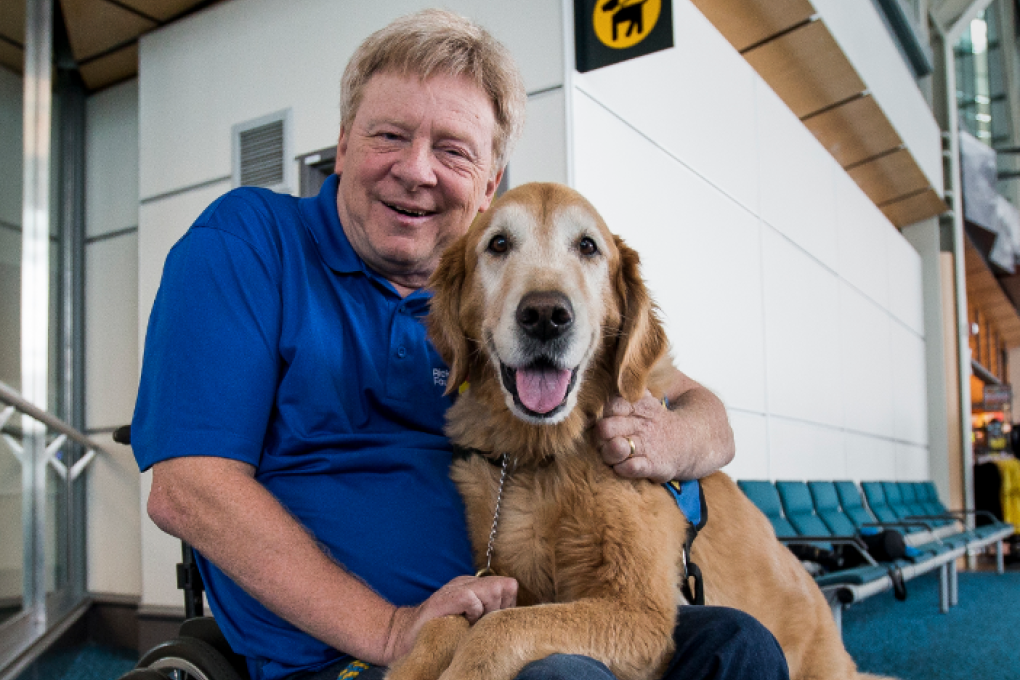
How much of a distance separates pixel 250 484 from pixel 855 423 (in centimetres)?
922

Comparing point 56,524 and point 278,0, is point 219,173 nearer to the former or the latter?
point 278,0

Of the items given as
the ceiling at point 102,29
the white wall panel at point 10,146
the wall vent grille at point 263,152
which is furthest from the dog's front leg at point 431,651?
the ceiling at point 102,29

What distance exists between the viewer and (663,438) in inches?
62.0

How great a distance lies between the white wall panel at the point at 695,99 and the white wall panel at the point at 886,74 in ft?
4.66

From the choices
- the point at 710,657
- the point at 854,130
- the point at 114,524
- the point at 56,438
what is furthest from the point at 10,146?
the point at 854,130

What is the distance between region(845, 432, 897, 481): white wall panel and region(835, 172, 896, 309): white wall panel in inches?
79.0

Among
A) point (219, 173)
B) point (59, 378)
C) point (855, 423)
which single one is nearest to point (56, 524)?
point (59, 378)

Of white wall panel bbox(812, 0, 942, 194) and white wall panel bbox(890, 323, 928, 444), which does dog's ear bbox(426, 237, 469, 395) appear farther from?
white wall panel bbox(890, 323, 928, 444)

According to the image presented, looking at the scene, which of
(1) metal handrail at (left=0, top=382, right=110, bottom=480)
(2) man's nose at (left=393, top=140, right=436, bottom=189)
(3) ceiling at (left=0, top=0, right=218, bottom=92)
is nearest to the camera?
(2) man's nose at (left=393, top=140, right=436, bottom=189)

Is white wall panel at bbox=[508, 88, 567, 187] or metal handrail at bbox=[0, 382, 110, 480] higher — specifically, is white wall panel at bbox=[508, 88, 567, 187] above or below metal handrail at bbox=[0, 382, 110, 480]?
above

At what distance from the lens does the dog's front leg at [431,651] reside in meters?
1.18

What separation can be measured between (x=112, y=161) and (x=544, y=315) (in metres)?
5.55

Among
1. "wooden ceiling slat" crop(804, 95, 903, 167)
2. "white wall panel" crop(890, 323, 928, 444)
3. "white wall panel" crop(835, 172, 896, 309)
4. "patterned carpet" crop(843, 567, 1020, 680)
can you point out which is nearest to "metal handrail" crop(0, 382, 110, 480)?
"patterned carpet" crop(843, 567, 1020, 680)

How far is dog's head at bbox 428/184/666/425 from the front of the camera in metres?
1.50
